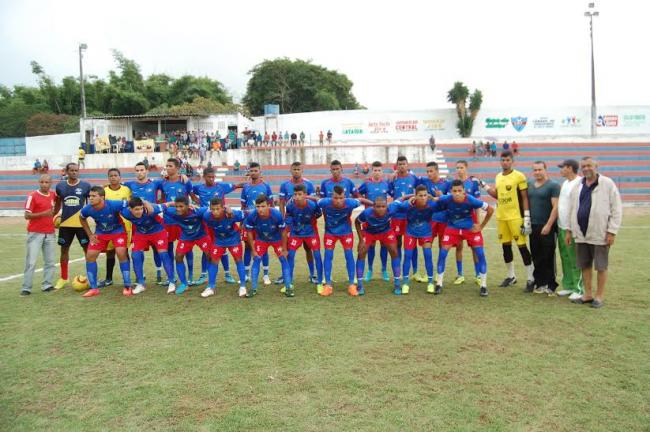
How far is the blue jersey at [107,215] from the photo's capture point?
7859 millimetres

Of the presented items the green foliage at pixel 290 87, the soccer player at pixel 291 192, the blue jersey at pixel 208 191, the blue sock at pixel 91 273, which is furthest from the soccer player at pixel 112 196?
the green foliage at pixel 290 87

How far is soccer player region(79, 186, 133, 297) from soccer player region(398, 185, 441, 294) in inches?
177

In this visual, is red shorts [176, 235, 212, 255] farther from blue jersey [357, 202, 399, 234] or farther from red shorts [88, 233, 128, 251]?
blue jersey [357, 202, 399, 234]

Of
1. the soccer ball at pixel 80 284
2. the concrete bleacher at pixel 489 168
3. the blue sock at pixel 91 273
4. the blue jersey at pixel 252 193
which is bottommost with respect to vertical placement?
the soccer ball at pixel 80 284

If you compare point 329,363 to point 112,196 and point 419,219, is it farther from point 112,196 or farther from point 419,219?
point 112,196

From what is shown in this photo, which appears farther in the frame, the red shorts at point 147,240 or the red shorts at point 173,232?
the red shorts at point 173,232

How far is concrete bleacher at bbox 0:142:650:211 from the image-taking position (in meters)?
27.2

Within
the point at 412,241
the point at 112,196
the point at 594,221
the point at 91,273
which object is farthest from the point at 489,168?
the point at 91,273

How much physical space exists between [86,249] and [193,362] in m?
4.70

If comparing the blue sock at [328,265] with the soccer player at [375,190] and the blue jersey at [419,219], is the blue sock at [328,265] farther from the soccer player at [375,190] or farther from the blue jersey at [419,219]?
the blue jersey at [419,219]

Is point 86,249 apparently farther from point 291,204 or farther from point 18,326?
point 291,204

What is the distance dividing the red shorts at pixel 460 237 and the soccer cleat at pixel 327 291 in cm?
192

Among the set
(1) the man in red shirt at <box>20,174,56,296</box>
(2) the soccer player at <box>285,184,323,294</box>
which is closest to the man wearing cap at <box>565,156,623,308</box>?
(2) the soccer player at <box>285,184,323,294</box>

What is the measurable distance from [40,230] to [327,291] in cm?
500
